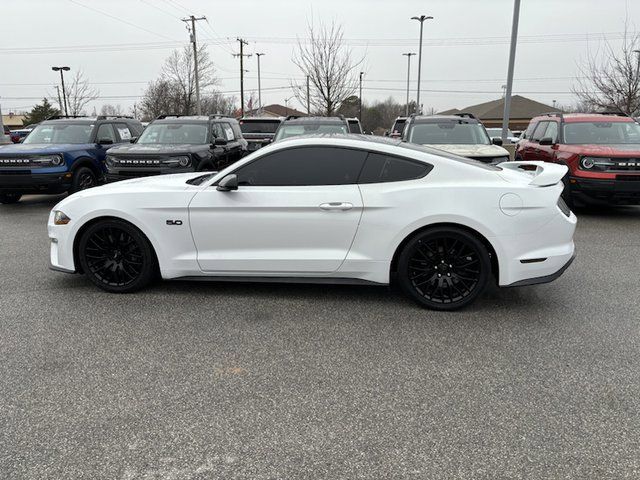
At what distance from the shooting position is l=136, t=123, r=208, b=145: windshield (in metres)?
10.4

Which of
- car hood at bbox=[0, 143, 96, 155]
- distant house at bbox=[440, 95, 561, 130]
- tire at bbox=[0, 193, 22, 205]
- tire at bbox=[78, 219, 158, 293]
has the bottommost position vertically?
tire at bbox=[0, 193, 22, 205]

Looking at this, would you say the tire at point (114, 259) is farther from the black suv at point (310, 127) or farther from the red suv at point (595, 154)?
the red suv at point (595, 154)

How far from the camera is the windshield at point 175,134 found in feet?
34.1

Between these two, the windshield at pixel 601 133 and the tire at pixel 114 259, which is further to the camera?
the windshield at pixel 601 133

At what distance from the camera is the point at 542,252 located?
440 centimetres

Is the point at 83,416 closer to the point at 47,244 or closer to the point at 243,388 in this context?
the point at 243,388

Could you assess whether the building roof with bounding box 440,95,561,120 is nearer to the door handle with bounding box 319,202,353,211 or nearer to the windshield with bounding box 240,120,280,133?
the windshield with bounding box 240,120,280,133

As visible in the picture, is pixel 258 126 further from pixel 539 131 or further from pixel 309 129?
pixel 539 131

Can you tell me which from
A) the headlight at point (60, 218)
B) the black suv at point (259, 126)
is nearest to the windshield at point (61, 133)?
the black suv at point (259, 126)

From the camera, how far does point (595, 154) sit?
28.0ft

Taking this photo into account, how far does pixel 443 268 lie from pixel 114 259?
10.3 ft

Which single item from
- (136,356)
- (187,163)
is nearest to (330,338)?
(136,356)

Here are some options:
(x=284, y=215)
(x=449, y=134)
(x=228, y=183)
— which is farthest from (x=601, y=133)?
(x=228, y=183)

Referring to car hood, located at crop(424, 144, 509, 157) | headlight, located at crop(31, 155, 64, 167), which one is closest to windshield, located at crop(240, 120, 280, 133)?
headlight, located at crop(31, 155, 64, 167)
